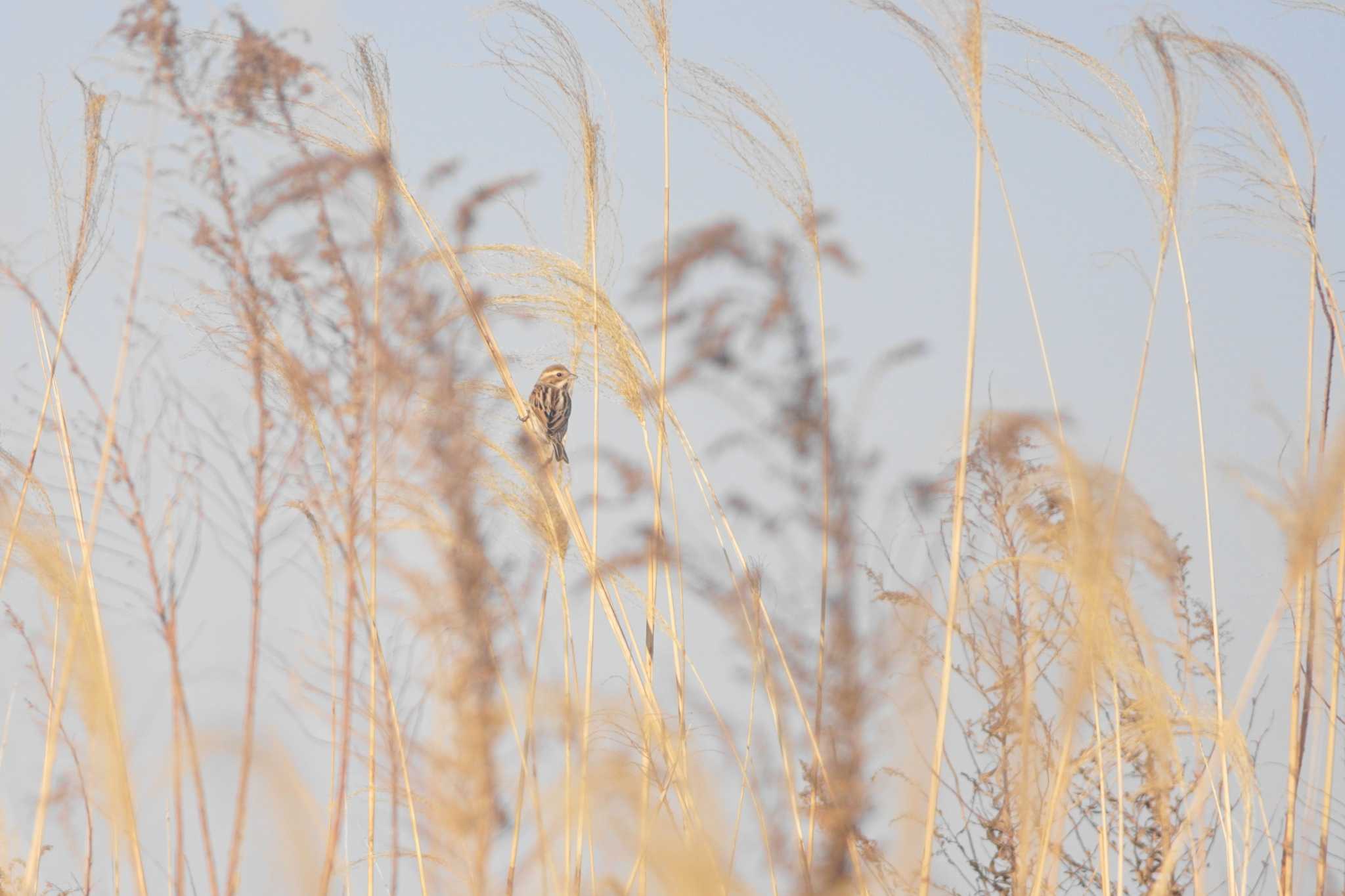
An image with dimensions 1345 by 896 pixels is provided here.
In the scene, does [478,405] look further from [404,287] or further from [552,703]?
[552,703]

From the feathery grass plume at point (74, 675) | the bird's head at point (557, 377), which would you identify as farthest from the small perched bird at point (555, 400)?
the feathery grass plume at point (74, 675)

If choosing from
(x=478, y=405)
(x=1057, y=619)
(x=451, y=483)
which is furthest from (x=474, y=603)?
(x=1057, y=619)

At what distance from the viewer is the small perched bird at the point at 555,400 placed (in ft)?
18.1

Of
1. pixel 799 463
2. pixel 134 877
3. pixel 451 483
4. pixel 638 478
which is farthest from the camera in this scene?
pixel 638 478

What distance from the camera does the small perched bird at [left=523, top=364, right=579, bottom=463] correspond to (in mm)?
5512

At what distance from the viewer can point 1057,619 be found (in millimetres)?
2607

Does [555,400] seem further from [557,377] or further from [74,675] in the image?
[74,675]

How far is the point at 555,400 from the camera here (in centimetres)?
569

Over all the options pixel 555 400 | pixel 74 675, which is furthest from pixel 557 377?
pixel 74 675

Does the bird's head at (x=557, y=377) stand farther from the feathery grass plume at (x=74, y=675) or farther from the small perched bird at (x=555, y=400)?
the feathery grass plume at (x=74, y=675)

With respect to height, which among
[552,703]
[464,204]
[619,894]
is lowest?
[619,894]

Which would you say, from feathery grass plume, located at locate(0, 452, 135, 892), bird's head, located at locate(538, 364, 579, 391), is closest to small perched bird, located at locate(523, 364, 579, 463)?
bird's head, located at locate(538, 364, 579, 391)

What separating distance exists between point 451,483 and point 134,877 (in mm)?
832

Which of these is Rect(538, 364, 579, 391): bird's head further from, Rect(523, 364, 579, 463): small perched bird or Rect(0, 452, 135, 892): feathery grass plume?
Rect(0, 452, 135, 892): feathery grass plume
